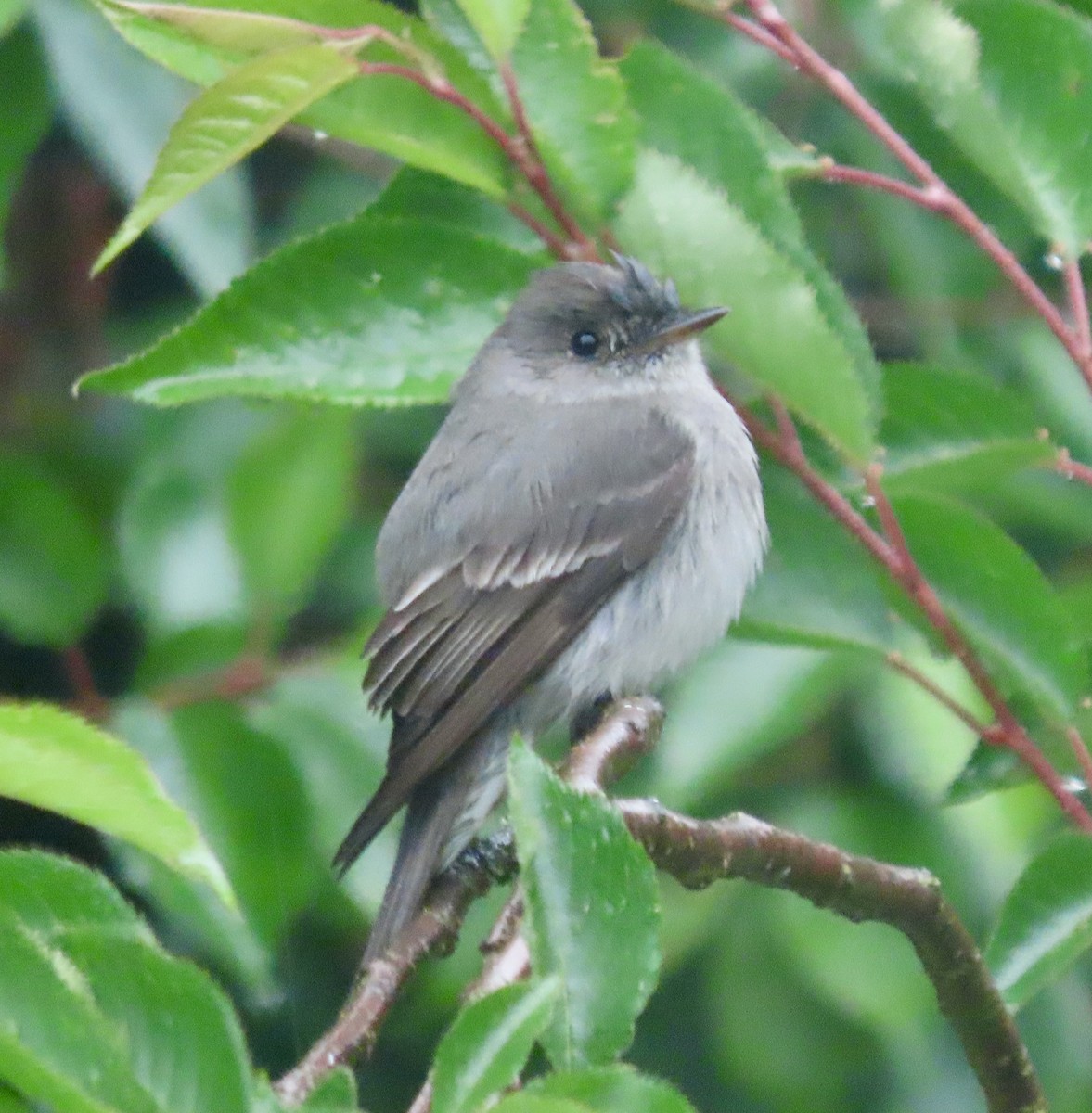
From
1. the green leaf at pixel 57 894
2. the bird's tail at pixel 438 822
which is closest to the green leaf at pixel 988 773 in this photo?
the bird's tail at pixel 438 822

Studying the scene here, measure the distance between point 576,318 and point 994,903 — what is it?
104 cm

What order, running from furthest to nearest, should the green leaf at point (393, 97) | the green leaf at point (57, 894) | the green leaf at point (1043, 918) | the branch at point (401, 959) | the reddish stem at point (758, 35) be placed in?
the reddish stem at point (758, 35), the green leaf at point (393, 97), the green leaf at point (1043, 918), the branch at point (401, 959), the green leaf at point (57, 894)

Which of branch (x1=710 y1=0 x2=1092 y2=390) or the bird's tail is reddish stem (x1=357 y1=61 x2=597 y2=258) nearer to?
branch (x1=710 y1=0 x2=1092 y2=390)

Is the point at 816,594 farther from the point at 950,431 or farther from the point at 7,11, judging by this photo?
the point at 7,11

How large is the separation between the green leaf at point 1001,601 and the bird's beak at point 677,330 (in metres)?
0.56

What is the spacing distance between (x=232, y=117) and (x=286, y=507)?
864 millimetres

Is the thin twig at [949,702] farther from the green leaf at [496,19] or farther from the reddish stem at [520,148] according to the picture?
the green leaf at [496,19]

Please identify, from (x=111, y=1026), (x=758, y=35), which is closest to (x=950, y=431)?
(x=758, y=35)

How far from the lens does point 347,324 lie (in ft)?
5.63

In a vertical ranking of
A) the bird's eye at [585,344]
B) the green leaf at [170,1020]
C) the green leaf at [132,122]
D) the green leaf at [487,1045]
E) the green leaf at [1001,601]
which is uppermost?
the green leaf at [487,1045]

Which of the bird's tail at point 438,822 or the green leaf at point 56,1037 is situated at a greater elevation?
the green leaf at point 56,1037

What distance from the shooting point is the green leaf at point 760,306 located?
153 cm

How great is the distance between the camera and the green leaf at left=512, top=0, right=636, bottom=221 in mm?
1667

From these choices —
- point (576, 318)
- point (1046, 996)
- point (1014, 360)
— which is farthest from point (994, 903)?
point (576, 318)
